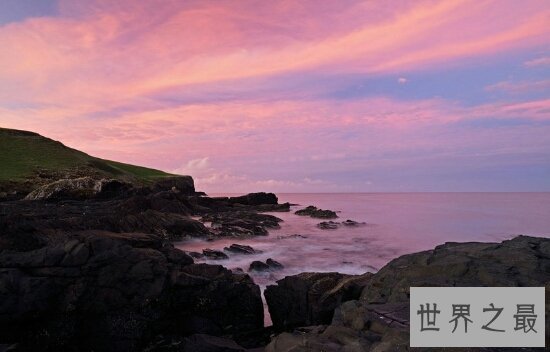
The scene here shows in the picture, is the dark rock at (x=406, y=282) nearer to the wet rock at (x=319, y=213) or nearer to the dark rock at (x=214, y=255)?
the dark rock at (x=214, y=255)

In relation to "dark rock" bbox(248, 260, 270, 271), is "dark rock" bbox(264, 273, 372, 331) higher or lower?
higher

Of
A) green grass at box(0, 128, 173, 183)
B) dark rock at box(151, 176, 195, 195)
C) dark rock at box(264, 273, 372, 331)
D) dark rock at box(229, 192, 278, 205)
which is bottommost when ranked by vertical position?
dark rock at box(264, 273, 372, 331)

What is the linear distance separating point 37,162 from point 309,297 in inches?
4074

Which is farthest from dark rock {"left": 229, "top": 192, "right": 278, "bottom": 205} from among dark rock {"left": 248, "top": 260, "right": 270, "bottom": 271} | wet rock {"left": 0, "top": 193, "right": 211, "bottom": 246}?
dark rock {"left": 248, "top": 260, "right": 270, "bottom": 271}

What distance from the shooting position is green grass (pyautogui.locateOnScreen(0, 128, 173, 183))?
86994mm

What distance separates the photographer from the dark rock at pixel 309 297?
14.2m

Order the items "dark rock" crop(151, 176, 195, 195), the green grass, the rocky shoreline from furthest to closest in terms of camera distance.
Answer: "dark rock" crop(151, 176, 195, 195) < the green grass < the rocky shoreline

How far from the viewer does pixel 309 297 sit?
15.1 m

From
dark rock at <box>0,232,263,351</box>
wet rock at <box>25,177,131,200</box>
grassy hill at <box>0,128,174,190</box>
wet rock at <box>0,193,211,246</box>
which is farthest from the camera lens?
grassy hill at <box>0,128,174,190</box>

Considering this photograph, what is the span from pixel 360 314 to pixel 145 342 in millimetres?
8101

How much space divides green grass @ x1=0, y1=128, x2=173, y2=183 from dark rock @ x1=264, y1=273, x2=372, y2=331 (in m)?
82.6

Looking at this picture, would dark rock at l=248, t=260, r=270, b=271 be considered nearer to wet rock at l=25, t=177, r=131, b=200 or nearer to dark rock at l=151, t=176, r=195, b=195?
wet rock at l=25, t=177, r=131, b=200

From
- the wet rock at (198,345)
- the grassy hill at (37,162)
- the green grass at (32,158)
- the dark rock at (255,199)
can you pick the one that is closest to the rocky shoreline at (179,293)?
the wet rock at (198,345)

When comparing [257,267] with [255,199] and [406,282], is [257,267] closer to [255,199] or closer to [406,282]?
[406,282]
